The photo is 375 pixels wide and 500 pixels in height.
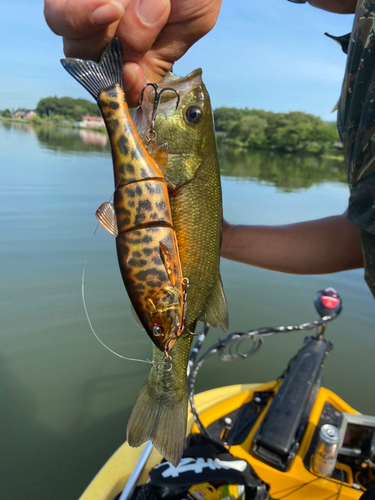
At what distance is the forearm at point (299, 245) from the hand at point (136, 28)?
110 centimetres

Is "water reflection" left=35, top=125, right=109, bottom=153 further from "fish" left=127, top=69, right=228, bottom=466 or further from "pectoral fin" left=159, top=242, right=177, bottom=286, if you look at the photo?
"pectoral fin" left=159, top=242, right=177, bottom=286

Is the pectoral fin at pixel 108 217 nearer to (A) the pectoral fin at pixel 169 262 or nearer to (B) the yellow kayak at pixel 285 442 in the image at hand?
(A) the pectoral fin at pixel 169 262

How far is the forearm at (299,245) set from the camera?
7.38 feet

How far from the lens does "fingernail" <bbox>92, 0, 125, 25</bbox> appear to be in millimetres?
1016

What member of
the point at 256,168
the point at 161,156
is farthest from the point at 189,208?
the point at 256,168

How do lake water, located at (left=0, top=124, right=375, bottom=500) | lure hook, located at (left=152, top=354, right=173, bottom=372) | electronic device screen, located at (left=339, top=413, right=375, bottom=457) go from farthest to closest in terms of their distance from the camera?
lake water, located at (left=0, top=124, right=375, bottom=500) → electronic device screen, located at (left=339, top=413, right=375, bottom=457) → lure hook, located at (left=152, top=354, right=173, bottom=372)

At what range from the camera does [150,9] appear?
1118mm

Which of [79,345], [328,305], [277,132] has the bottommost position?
[79,345]

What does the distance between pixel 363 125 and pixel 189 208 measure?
803 millimetres

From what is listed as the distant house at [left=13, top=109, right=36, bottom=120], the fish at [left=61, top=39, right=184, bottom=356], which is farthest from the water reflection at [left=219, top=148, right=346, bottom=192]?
the distant house at [left=13, top=109, right=36, bottom=120]

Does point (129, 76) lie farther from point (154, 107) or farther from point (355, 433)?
point (355, 433)

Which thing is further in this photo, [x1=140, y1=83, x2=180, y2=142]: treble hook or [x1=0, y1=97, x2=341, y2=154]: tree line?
[x1=0, y1=97, x2=341, y2=154]: tree line

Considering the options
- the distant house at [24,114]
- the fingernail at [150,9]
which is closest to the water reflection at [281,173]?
the fingernail at [150,9]

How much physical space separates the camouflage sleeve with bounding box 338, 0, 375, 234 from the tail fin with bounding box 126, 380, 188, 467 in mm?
1001
